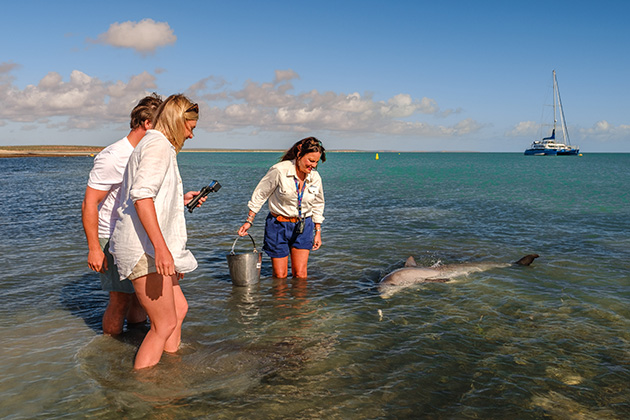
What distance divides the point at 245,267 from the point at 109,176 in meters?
3.50

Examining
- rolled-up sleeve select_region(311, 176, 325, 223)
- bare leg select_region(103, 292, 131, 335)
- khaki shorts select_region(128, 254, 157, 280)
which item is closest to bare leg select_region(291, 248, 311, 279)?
rolled-up sleeve select_region(311, 176, 325, 223)

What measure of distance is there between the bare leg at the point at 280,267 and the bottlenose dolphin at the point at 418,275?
67.9 inches

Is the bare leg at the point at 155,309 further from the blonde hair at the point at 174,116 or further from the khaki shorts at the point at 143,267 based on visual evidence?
the blonde hair at the point at 174,116

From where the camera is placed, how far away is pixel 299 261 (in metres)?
7.74

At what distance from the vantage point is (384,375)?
4.70 m

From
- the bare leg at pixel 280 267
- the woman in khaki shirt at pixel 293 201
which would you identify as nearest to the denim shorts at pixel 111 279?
the woman in khaki shirt at pixel 293 201

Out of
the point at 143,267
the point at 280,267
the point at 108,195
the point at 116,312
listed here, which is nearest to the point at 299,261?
→ the point at 280,267

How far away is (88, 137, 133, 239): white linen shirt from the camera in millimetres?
4195

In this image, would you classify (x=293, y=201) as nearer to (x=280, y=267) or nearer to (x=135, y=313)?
(x=280, y=267)

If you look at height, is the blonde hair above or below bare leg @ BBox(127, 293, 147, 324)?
above

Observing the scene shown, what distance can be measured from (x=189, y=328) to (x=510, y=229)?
12379mm

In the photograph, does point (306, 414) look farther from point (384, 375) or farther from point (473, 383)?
point (473, 383)

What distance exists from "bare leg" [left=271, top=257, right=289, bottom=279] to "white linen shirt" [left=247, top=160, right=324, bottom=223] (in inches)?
35.9

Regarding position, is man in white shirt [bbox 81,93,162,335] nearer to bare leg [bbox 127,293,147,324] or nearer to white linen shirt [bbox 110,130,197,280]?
white linen shirt [bbox 110,130,197,280]
